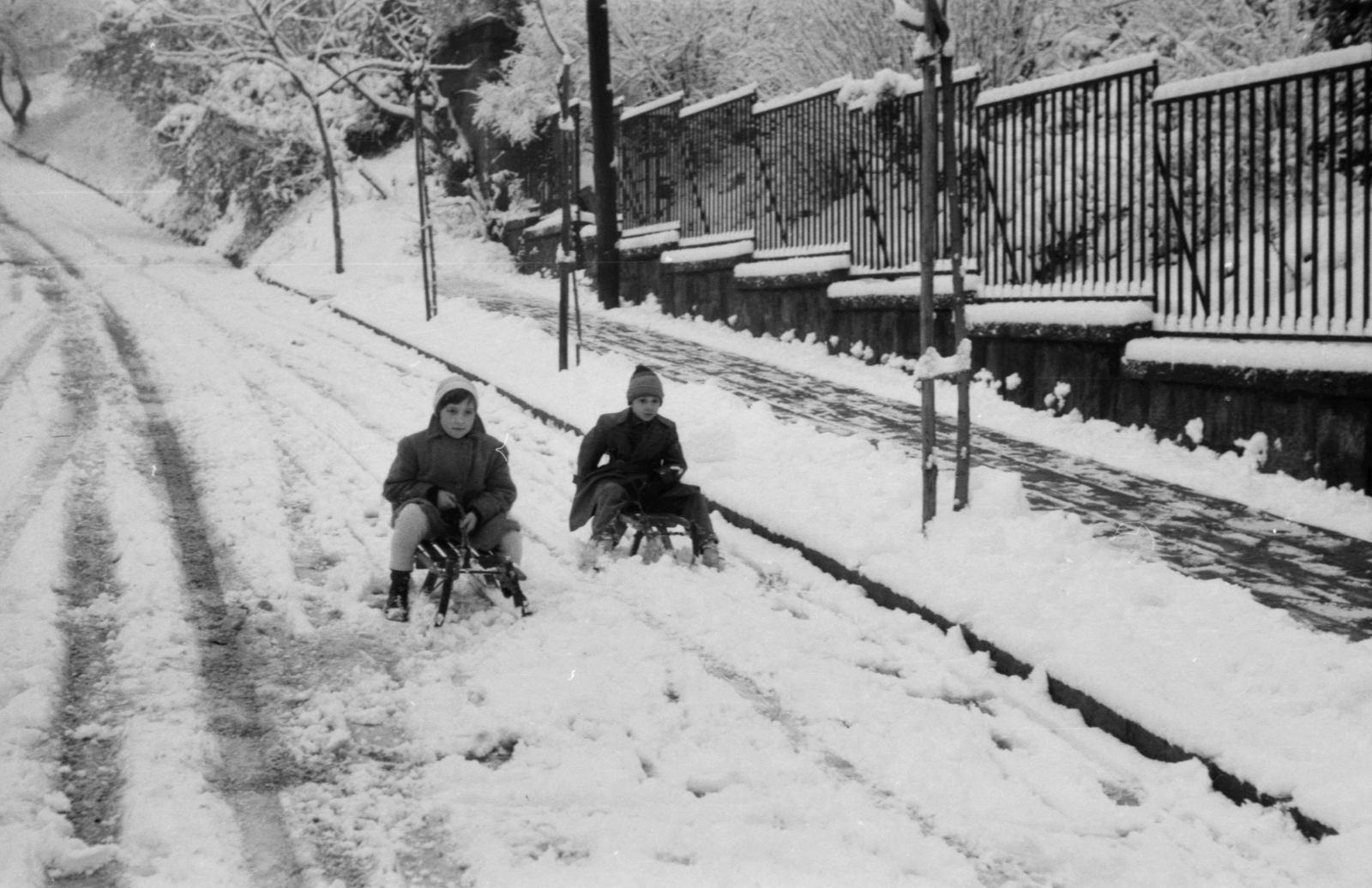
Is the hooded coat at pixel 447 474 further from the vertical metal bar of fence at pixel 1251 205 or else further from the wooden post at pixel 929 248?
the vertical metal bar of fence at pixel 1251 205

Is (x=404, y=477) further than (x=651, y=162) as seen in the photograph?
No

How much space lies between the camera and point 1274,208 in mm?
10539

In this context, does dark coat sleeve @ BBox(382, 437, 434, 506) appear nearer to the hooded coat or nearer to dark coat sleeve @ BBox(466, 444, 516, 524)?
the hooded coat

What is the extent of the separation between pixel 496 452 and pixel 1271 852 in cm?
408

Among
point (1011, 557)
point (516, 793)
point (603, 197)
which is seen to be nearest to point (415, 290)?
point (603, 197)

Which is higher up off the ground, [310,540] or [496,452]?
[496,452]

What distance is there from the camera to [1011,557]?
648 centimetres

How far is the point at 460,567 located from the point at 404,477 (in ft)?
2.08

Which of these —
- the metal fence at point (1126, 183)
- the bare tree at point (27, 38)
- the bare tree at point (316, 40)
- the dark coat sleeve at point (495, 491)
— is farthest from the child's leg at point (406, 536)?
the bare tree at point (27, 38)

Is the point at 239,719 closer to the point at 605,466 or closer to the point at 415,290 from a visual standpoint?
the point at 605,466

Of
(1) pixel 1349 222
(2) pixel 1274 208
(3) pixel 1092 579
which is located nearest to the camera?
(3) pixel 1092 579

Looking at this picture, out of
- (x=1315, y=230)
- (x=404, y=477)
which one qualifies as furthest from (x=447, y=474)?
(x=1315, y=230)

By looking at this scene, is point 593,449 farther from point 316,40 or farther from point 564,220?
point 316,40

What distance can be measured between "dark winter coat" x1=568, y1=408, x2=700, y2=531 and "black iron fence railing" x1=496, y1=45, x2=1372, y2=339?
232 centimetres
